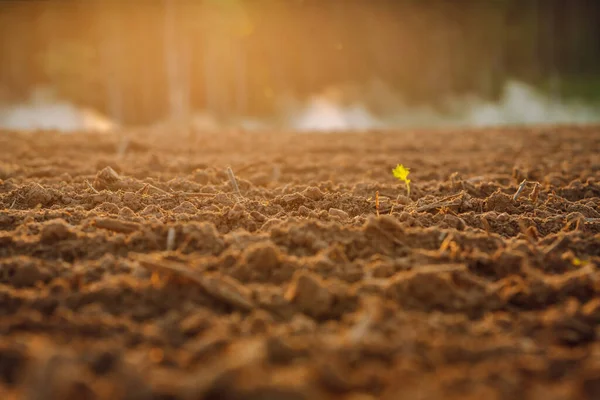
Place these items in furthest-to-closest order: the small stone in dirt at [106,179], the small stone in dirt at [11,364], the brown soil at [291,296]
→ the small stone in dirt at [106,179] < the small stone in dirt at [11,364] < the brown soil at [291,296]

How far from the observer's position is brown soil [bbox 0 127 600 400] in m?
1.84

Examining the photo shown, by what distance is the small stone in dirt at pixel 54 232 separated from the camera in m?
3.12

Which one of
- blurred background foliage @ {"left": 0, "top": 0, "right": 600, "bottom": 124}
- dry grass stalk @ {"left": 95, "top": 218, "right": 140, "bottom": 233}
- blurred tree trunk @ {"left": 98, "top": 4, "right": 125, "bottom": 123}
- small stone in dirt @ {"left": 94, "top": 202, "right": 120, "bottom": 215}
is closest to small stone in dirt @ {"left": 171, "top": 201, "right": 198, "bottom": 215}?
small stone in dirt @ {"left": 94, "top": 202, "right": 120, "bottom": 215}

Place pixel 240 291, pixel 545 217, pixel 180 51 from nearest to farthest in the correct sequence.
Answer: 1. pixel 240 291
2. pixel 545 217
3. pixel 180 51

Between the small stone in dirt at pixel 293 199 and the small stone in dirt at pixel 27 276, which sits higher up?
the small stone in dirt at pixel 293 199

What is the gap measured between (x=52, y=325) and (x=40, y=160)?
4.97 m

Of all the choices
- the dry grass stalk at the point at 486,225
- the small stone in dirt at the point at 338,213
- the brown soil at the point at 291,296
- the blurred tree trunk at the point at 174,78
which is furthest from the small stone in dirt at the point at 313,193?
the blurred tree trunk at the point at 174,78

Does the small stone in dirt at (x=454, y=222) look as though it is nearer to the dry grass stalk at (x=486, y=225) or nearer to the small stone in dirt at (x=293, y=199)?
the dry grass stalk at (x=486, y=225)

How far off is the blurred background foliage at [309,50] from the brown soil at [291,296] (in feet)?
78.6

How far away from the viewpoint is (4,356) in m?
2.03

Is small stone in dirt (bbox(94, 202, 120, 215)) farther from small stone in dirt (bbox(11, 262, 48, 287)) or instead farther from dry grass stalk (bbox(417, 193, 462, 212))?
dry grass stalk (bbox(417, 193, 462, 212))

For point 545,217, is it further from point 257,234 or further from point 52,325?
point 52,325

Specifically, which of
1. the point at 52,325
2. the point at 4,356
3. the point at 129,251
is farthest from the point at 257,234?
the point at 4,356

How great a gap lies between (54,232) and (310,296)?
1491 millimetres
